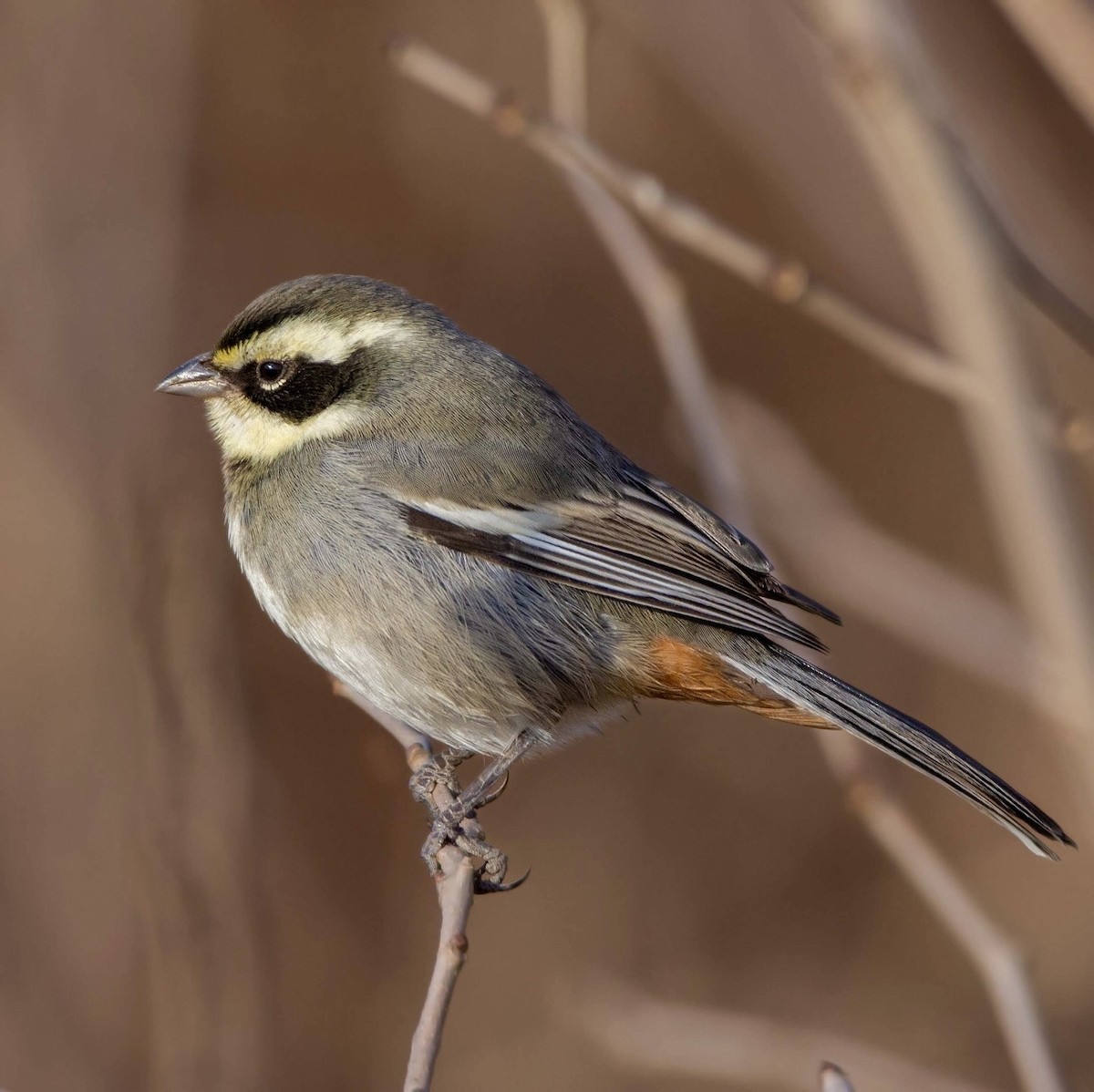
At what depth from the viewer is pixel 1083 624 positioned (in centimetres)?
243

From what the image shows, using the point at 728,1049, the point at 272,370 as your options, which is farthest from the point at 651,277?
the point at 728,1049

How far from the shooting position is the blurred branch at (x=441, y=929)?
2451mm

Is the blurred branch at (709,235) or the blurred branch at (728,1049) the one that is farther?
the blurred branch at (728,1049)

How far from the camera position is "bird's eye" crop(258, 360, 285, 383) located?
4.46 meters

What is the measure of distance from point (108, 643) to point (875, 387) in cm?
477

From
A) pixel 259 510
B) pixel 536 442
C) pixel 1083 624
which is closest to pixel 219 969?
pixel 259 510

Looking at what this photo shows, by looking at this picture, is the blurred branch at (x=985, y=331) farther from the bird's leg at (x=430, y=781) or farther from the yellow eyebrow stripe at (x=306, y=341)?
the yellow eyebrow stripe at (x=306, y=341)

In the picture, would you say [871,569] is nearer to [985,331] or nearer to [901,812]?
[901,812]

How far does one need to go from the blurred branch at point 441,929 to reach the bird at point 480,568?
0.08 m

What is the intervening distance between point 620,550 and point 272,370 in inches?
50.2

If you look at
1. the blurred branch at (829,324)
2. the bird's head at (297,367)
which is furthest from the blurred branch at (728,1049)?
the bird's head at (297,367)

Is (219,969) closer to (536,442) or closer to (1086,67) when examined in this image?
(536,442)

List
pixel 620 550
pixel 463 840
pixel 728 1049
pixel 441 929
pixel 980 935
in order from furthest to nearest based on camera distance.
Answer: pixel 728 1049
pixel 620 550
pixel 463 840
pixel 441 929
pixel 980 935

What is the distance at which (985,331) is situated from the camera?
252 cm
